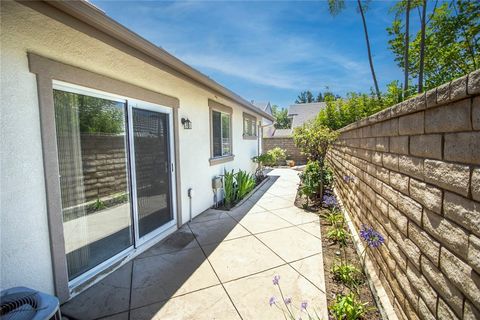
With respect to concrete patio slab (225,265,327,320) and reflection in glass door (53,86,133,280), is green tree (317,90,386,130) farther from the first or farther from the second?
reflection in glass door (53,86,133,280)

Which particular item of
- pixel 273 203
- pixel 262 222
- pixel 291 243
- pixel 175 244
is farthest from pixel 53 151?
pixel 273 203

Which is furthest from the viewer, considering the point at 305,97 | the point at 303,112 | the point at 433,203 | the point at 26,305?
the point at 305,97

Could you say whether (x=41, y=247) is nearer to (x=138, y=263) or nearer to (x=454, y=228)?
(x=138, y=263)

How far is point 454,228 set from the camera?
125cm

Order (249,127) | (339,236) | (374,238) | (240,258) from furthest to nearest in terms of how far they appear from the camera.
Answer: (249,127) → (339,236) → (240,258) → (374,238)

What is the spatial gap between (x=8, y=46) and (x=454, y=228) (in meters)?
3.61

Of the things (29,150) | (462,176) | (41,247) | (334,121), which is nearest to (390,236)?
(462,176)

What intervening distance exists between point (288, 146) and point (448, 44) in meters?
12.2

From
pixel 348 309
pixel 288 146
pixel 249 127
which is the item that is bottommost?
pixel 348 309

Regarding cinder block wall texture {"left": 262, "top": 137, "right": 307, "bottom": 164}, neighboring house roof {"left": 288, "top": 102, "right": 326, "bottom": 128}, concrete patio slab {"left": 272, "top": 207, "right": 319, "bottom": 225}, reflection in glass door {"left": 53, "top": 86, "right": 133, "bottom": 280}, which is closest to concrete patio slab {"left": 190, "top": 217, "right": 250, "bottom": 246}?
concrete patio slab {"left": 272, "top": 207, "right": 319, "bottom": 225}

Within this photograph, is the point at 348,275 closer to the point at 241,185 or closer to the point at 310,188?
the point at 310,188

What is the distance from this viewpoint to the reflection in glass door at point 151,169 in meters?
3.54

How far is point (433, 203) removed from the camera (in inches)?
57.0

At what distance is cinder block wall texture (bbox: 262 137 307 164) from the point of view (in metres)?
16.5
